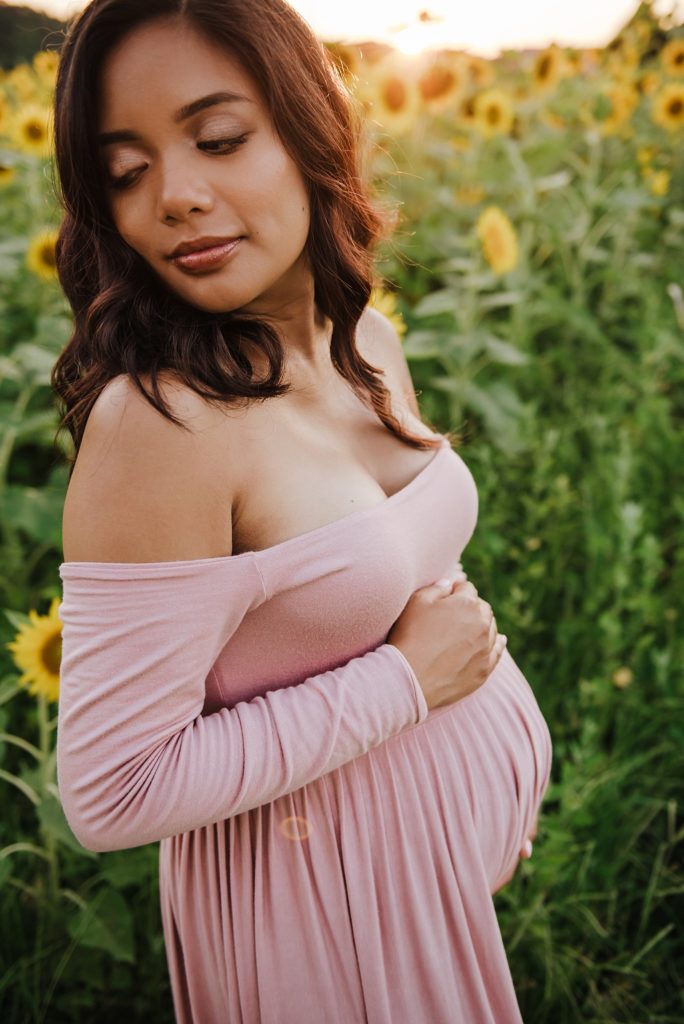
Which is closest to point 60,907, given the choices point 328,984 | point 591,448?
point 328,984

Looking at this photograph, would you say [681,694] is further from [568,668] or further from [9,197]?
[9,197]

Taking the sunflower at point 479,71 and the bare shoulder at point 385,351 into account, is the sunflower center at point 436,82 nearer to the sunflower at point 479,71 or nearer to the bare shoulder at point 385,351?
the sunflower at point 479,71

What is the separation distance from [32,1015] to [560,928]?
1.17m

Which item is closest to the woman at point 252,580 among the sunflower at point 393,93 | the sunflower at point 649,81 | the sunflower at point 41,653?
the sunflower at point 41,653

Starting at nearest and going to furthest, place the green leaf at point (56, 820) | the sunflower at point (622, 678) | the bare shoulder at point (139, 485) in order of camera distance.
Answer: the bare shoulder at point (139, 485) → the green leaf at point (56, 820) → the sunflower at point (622, 678)

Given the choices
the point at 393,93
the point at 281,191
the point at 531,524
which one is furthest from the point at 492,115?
the point at 281,191

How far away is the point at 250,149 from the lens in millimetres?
1078

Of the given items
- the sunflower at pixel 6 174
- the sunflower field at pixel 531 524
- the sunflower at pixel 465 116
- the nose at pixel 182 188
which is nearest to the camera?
the nose at pixel 182 188

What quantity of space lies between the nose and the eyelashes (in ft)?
0.11

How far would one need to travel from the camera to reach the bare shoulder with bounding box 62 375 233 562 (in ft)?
3.02

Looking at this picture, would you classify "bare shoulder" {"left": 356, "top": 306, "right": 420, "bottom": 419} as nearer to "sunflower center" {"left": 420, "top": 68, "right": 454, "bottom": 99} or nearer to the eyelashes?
the eyelashes

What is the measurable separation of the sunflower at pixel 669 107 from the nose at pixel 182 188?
460cm

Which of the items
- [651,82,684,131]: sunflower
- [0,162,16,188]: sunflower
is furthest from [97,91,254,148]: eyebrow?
[651,82,684,131]: sunflower

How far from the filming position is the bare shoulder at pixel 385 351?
1612 mm
